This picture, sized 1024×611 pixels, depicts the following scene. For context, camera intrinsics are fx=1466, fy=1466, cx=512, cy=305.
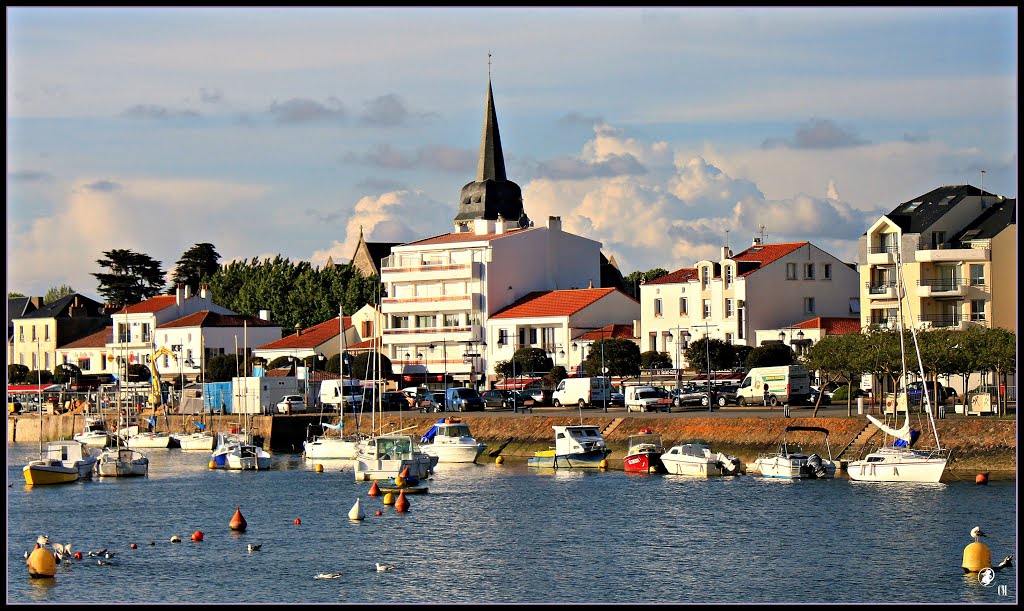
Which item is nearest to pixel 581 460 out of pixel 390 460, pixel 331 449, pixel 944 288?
pixel 390 460

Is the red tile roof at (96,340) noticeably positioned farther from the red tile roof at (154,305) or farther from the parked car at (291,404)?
the parked car at (291,404)

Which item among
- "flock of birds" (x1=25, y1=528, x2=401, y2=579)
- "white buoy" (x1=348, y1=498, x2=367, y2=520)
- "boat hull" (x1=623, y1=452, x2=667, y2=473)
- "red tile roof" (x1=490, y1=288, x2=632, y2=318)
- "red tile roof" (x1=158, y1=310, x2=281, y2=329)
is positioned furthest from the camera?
"red tile roof" (x1=158, y1=310, x2=281, y2=329)

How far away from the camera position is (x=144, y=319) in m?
155

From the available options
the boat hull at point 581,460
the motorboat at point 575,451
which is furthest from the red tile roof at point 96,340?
the boat hull at point 581,460

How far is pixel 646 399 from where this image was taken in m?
88.8

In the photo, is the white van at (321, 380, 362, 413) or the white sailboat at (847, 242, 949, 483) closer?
the white sailboat at (847, 242, 949, 483)

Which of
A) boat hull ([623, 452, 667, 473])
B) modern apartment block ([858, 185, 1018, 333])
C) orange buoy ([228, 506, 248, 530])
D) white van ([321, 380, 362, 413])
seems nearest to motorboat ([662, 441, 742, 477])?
boat hull ([623, 452, 667, 473])

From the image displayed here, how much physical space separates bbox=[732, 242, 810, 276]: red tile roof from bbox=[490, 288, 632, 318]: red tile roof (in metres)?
14.4

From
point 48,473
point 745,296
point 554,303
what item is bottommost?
point 48,473

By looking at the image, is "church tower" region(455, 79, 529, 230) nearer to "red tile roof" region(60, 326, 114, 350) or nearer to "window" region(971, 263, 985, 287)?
"red tile roof" region(60, 326, 114, 350)

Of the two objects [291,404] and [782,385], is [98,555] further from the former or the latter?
[291,404]

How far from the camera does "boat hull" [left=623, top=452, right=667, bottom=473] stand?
238ft

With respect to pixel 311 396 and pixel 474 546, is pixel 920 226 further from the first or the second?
pixel 474 546

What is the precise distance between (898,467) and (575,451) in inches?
750
